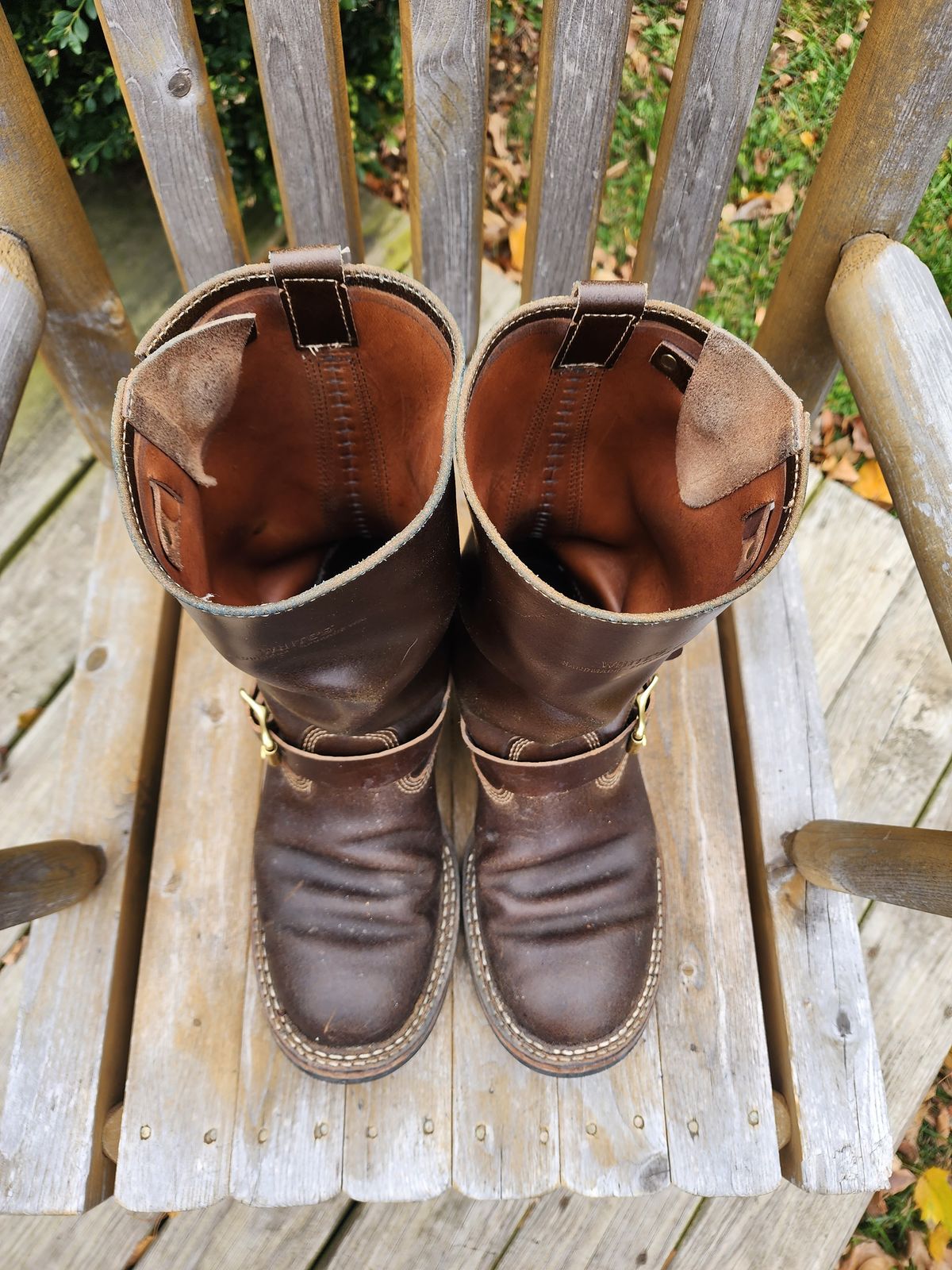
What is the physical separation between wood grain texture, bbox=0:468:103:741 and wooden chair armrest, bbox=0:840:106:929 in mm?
771

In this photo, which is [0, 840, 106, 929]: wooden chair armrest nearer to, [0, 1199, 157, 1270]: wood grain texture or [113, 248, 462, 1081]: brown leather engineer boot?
[113, 248, 462, 1081]: brown leather engineer boot

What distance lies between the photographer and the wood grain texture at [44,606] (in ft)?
6.02

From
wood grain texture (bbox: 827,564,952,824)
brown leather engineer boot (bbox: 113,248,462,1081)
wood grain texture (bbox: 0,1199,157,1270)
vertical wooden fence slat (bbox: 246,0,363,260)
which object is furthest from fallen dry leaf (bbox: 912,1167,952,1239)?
vertical wooden fence slat (bbox: 246,0,363,260)

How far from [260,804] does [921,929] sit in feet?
4.42

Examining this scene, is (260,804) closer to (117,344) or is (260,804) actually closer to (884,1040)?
(117,344)

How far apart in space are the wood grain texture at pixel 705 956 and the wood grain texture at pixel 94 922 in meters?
0.76

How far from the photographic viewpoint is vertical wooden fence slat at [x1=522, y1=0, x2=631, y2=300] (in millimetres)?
1018

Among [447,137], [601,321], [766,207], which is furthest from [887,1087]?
[766,207]

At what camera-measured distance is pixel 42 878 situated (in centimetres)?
106

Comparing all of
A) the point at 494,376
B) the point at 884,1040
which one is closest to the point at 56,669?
the point at 494,376

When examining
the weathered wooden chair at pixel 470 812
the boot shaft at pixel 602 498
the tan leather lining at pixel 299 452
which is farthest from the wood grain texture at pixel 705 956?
the tan leather lining at pixel 299 452

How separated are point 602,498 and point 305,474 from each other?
383mm

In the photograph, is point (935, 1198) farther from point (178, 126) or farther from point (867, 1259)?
point (178, 126)

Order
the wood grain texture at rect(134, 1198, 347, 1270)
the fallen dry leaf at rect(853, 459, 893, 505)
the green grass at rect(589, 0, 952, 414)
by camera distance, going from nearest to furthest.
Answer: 1. the wood grain texture at rect(134, 1198, 347, 1270)
2. the fallen dry leaf at rect(853, 459, 893, 505)
3. the green grass at rect(589, 0, 952, 414)
